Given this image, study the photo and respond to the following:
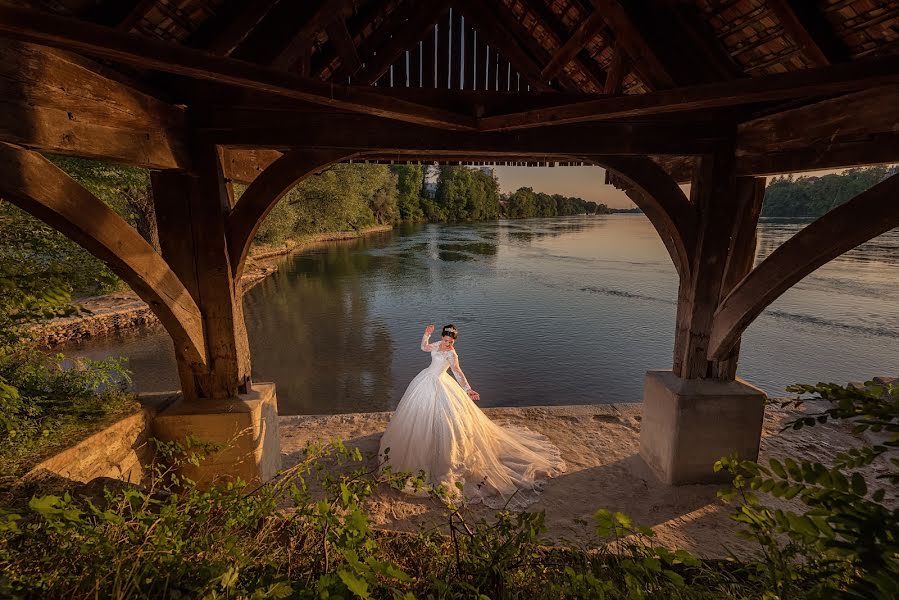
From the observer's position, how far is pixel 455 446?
16.6ft

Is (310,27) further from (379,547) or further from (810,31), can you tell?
(810,31)

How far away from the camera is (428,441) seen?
201 inches

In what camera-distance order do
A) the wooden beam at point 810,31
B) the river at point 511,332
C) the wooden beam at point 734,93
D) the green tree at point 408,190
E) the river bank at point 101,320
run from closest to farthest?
1. the wooden beam at point 734,93
2. the wooden beam at point 810,31
3. the river at point 511,332
4. the river bank at point 101,320
5. the green tree at point 408,190

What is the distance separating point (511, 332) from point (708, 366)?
1003 centimetres

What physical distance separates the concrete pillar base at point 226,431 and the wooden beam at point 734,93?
324 cm

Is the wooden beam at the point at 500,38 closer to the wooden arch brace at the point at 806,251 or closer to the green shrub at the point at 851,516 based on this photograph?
the wooden arch brace at the point at 806,251

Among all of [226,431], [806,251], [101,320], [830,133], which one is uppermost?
[830,133]

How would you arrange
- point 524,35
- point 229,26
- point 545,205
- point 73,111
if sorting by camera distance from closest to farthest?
point 73,111
point 229,26
point 524,35
point 545,205

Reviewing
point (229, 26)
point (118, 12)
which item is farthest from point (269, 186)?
point (118, 12)

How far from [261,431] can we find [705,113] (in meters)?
5.06

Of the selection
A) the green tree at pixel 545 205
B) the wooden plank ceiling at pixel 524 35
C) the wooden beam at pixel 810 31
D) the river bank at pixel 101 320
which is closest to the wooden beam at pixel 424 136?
the wooden plank ceiling at pixel 524 35

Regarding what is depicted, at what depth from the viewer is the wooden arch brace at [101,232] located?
7.06 ft

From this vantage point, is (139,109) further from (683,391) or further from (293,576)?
(683,391)

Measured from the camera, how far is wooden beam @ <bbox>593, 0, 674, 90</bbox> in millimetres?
3111
